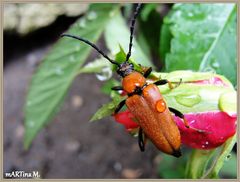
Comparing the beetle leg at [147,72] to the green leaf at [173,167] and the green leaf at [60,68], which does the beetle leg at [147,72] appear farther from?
the green leaf at [173,167]

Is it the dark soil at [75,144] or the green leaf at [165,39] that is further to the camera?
the dark soil at [75,144]

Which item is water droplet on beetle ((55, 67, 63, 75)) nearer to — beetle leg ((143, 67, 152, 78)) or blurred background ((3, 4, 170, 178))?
beetle leg ((143, 67, 152, 78))

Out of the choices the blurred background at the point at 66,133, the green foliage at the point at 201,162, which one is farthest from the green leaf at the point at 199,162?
the blurred background at the point at 66,133

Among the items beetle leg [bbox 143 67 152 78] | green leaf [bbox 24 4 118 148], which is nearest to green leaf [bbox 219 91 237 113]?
beetle leg [bbox 143 67 152 78]

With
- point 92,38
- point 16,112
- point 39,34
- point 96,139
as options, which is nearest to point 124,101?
point 92,38

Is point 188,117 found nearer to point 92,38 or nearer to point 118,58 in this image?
point 118,58
